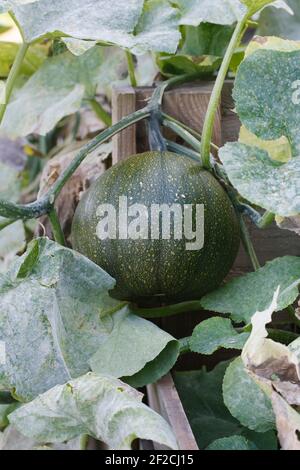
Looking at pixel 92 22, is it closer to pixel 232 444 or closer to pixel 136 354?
pixel 136 354

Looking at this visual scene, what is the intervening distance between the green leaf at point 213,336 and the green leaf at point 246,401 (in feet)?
0.18

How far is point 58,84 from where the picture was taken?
1318mm

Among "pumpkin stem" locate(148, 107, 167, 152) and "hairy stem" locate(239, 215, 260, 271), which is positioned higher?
"pumpkin stem" locate(148, 107, 167, 152)

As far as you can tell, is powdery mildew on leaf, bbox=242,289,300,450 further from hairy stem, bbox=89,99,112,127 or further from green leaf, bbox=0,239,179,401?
hairy stem, bbox=89,99,112,127

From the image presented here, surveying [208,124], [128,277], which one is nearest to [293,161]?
[208,124]

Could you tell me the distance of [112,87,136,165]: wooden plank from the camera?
110 cm

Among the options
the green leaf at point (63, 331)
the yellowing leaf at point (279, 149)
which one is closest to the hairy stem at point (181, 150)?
the yellowing leaf at point (279, 149)

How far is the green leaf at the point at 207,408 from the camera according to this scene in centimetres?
94

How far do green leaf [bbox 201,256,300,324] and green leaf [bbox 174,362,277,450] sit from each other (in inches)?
5.7

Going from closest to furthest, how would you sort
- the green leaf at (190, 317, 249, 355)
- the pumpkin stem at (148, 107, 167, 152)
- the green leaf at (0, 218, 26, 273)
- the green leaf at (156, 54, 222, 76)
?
1. the green leaf at (190, 317, 249, 355)
2. the pumpkin stem at (148, 107, 167, 152)
3. the green leaf at (156, 54, 222, 76)
4. the green leaf at (0, 218, 26, 273)

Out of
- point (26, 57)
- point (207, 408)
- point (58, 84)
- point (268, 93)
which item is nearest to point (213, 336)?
point (207, 408)

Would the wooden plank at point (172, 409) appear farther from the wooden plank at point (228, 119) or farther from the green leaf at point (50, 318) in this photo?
the wooden plank at point (228, 119)

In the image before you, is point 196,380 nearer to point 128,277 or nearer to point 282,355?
point 128,277

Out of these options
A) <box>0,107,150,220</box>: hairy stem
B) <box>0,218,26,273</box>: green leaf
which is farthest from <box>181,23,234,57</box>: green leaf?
<box>0,218,26,273</box>: green leaf
